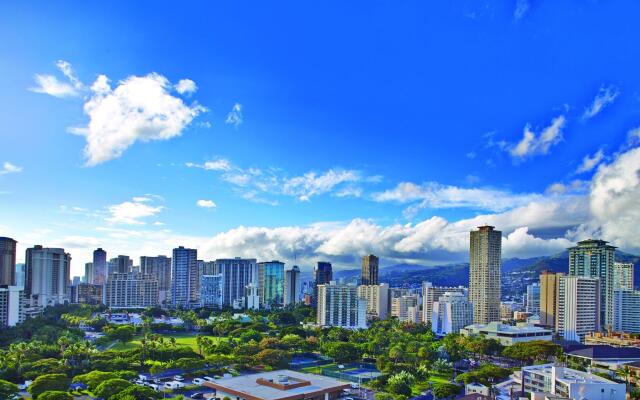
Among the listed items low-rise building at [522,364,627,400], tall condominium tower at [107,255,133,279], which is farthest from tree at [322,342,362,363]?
tall condominium tower at [107,255,133,279]

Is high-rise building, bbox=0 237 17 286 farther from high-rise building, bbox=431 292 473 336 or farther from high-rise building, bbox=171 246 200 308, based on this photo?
high-rise building, bbox=431 292 473 336

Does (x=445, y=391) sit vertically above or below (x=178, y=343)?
above

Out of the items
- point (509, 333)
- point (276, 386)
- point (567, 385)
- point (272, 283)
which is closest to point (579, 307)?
point (509, 333)

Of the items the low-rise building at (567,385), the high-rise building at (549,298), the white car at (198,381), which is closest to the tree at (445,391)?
the low-rise building at (567,385)

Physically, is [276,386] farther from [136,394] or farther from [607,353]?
[607,353]

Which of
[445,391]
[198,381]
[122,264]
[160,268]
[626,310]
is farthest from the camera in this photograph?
[122,264]
